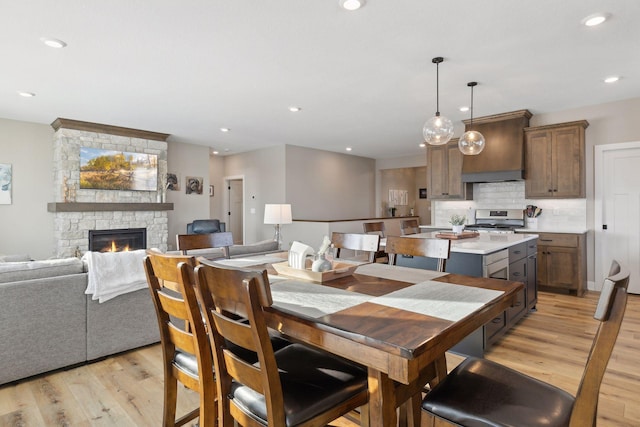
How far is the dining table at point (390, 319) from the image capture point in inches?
38.5

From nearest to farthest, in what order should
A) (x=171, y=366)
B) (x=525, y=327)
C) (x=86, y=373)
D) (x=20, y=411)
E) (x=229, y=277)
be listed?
1. (x=229, y=277)
2. (x=171, y=366)
3. (x=20, y=411)
4. (x=86, y=373)
5. (x=525, y=327)

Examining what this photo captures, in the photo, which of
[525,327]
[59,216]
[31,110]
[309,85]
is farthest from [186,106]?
[525,327]

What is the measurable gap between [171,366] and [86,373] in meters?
1.37

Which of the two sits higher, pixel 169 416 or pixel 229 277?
pixel 229 277

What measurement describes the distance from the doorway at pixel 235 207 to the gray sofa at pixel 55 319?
21.7 ft

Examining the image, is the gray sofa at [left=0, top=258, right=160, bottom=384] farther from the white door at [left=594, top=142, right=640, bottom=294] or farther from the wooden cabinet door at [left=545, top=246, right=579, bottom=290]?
the white door at [left=594, top=142, right=640, bottom=294]

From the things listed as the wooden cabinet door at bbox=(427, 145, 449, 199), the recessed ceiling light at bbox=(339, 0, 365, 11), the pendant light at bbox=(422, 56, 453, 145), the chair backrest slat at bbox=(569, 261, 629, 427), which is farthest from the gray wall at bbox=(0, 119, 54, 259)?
the chair backrest slat at bbox=(569, 261, 629, 427)

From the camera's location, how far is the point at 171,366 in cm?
166

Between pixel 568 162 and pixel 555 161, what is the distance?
15 centimetres

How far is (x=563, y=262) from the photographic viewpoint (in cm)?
457

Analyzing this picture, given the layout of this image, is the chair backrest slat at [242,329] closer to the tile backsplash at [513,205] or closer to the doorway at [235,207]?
the tile backsplash at [513,205]

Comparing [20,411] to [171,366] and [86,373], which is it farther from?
[171,366]

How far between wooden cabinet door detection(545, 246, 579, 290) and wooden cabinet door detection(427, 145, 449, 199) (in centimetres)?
179

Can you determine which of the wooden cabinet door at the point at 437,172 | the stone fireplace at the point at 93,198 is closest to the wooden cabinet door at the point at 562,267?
the wooden cabinet door at the point at 437,172
